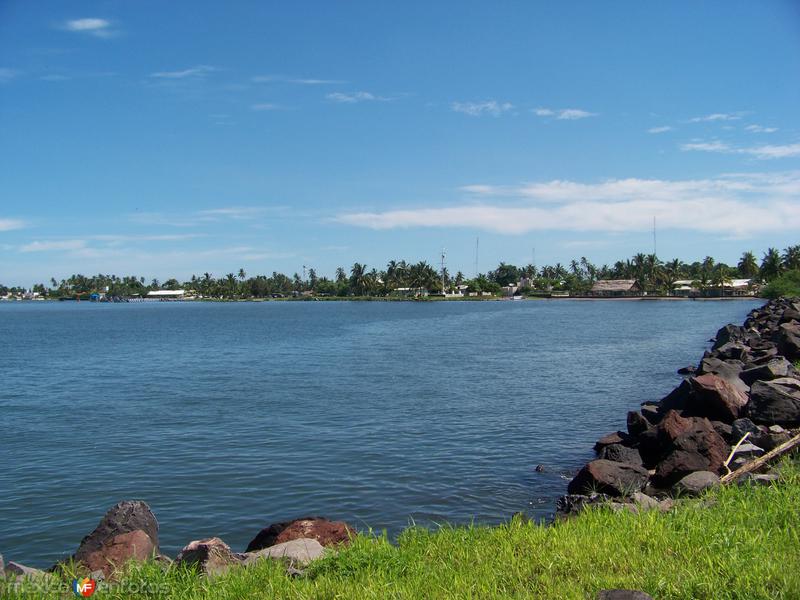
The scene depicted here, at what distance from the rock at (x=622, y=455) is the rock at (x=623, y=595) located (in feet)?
28.7

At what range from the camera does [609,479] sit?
40.6 ft

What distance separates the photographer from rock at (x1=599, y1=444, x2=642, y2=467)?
14.3m

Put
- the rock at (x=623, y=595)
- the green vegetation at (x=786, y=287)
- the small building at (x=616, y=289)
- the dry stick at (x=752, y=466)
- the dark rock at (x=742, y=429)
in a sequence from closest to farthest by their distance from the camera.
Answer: the rock at (x=623, y=595)
the dry stick at (x=752, y=466)
the dark rock at (x=742, y=429)
the green vegetation at (x=786, y=287)
the small building at (x=616, y=289)

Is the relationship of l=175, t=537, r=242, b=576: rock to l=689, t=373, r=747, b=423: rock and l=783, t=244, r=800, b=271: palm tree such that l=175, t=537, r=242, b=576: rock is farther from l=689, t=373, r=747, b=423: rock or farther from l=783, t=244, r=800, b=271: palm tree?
l=783, t=244, r=800, b=271: palm tree

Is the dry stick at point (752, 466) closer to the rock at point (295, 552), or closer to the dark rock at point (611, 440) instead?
the dark rock at point (611, 440)

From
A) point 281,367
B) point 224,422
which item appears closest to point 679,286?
point 281,367

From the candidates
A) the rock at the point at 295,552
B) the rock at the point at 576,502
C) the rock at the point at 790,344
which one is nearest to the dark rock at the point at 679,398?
the rock at the point at 576,502

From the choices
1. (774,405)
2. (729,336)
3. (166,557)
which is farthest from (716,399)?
(729,336)

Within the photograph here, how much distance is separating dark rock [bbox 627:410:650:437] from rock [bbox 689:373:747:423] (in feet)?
5.37

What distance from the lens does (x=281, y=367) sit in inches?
1585

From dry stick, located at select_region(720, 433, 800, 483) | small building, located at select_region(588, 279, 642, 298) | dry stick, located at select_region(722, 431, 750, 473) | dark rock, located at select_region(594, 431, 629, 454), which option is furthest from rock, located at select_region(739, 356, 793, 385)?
small building, located at select_region(588, 279, 642, 298)

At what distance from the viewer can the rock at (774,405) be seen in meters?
15.4

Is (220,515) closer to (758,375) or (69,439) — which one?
(69,439)

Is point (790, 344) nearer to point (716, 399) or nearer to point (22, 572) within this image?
point (716, 399)
